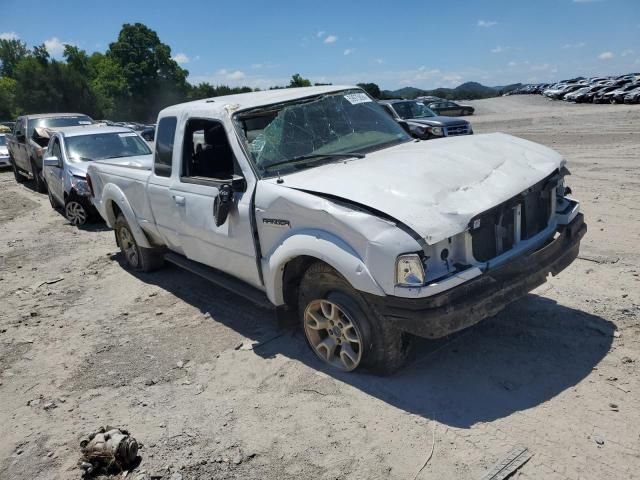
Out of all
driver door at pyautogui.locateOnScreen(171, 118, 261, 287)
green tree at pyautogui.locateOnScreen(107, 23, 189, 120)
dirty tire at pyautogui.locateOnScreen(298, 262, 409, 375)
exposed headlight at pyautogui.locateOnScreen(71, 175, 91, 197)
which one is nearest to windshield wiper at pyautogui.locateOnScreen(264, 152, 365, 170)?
driver door at pyautogui.locateOnScreen(171, 118, 261, 287)

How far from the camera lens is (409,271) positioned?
308 centimetres

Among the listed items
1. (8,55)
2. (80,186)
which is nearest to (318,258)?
(80,186)

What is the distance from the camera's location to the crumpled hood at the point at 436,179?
125 inches

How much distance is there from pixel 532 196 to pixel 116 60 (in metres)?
80.4

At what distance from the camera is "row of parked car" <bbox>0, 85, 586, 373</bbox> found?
316 cm

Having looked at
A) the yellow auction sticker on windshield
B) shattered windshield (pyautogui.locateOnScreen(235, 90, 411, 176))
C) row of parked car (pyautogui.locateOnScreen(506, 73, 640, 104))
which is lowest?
row of parked car (pyautogui.locateOnScreen(506, 73, 640, 104))

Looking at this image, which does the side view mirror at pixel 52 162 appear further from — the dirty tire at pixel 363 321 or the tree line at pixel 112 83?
the tree line at pixel 112 83

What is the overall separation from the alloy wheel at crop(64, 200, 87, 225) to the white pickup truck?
552 cm

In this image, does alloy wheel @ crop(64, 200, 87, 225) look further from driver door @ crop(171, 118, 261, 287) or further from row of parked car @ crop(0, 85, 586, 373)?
driver door @ crop(171, 118, 261, 287)

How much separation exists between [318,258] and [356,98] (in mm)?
2129

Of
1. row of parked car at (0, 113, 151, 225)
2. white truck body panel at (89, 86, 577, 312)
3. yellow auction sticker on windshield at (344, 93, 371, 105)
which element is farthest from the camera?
row of parked car at (0, 113, 151, 225)

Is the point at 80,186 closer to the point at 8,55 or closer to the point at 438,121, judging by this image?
the point at 438,121

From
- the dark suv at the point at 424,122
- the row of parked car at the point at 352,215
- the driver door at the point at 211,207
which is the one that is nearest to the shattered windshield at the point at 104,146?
the row of parked car at the point at 352,215

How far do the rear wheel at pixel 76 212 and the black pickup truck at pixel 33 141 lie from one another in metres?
4.66
